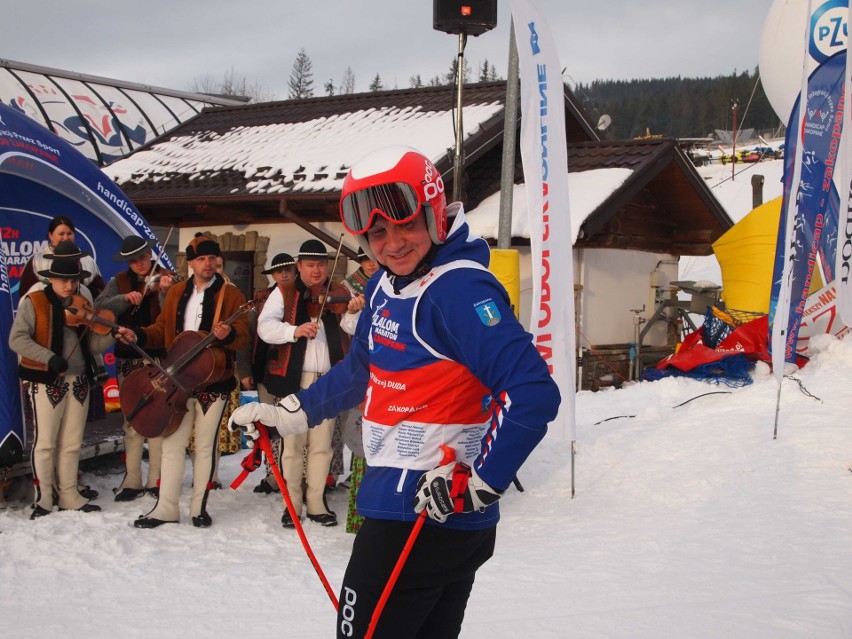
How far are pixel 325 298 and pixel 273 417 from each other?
10.2 feet

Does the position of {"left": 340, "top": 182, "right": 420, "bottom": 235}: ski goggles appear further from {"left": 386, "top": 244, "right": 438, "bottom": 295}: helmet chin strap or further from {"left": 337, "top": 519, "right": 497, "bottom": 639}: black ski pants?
{"left": 337, "top": 519, "right": 497, "bottom": 639}: black ski pants

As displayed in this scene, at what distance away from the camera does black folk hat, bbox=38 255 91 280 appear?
557 cm

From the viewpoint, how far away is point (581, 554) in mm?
5133

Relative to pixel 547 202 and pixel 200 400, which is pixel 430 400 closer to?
pixel 200 400

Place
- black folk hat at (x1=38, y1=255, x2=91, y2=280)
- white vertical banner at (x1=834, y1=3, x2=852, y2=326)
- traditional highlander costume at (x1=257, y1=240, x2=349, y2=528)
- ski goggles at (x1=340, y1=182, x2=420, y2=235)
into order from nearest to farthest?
ski goggles at (x1=340, y1=182, x2=420, y2=235) < black folk hat at (x1=38, y1=255, x2=91, y2=280) < traditional highlander costume at (x1=257, y1=240, x2=349, y2=528) < white vertical banner at (x1=834, y1=3, x2=852, y2=326)

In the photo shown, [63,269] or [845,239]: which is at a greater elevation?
[845,239]

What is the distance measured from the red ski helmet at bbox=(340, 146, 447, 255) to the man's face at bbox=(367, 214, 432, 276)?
0.08ft

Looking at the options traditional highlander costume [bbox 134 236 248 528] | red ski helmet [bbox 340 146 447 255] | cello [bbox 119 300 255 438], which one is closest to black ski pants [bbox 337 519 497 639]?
red ski helmet [bbox 340 146 447 255]

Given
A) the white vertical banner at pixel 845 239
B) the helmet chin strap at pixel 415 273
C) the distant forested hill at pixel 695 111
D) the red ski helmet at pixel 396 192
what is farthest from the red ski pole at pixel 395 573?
the distant forested hill at pixel 695 111

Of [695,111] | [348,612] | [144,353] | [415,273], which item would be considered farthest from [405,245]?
[695,111]

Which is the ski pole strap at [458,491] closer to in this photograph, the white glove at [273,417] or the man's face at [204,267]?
the white glove at [273,417]

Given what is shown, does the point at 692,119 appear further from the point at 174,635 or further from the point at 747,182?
the point at 174,635

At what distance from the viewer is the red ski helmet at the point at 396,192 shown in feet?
7.72

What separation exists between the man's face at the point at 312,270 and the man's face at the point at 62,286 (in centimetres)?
154
